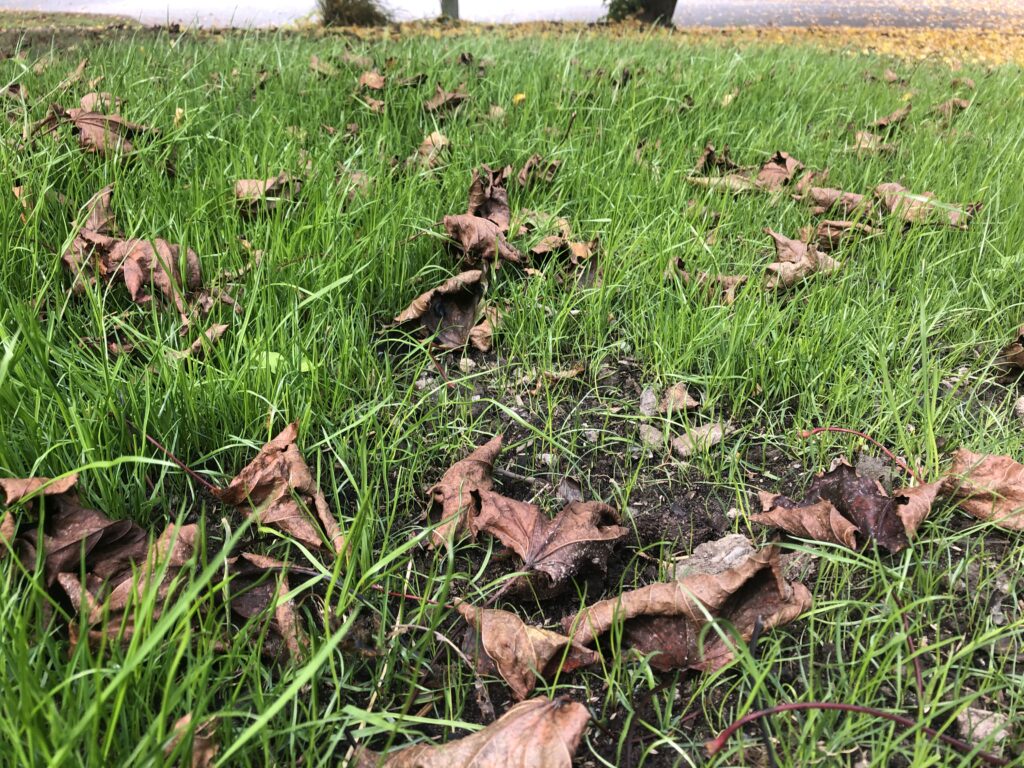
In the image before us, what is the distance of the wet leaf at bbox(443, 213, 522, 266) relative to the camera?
2168mm

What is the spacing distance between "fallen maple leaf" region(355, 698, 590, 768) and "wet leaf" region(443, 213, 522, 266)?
4.61 feet

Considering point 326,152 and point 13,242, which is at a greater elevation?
point 326,152

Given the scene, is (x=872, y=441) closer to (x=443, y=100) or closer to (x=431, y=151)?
(x=431, y=151)

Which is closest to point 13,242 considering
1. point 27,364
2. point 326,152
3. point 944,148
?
point 27,364

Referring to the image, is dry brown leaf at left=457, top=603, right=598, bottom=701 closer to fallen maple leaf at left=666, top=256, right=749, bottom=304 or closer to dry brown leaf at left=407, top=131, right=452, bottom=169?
fallen maple leaf at left=666, top=256, right=749, bottom=304

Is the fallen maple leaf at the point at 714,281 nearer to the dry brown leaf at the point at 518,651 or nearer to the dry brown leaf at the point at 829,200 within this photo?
the dry brown leaf at the point at 829,200

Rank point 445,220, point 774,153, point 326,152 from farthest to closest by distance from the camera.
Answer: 1. point 774,153
2. point 326,152
3. point 445,220

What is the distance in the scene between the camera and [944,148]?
307 centimetres

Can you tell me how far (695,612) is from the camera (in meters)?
1.21

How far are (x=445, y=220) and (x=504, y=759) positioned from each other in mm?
1617

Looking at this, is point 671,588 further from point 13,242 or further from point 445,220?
point 13,242

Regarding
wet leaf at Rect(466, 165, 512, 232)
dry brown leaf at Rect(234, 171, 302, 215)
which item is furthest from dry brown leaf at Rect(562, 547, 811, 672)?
dry brown leaf at Rect(234, 171, 302, 215)

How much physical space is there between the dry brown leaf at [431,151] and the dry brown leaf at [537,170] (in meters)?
0.32

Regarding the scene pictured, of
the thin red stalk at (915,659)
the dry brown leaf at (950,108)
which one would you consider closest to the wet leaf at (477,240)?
the thin red stalk at (915,659)
